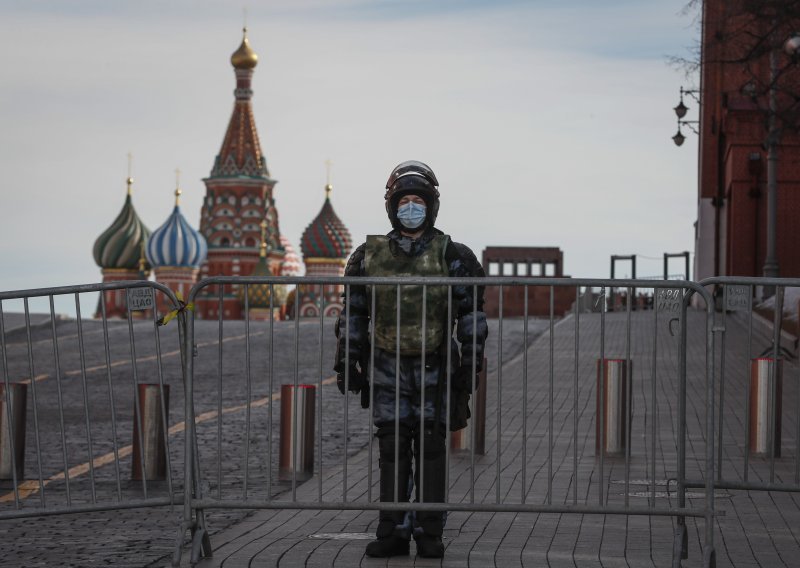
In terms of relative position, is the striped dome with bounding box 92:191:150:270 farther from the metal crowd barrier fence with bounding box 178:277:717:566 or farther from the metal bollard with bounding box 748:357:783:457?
the metal bollard with bounding box 748:357:783:457

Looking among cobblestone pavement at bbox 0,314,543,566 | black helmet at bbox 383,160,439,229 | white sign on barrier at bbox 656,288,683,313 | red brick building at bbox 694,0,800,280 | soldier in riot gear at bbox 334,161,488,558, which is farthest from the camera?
red brick building at bbox 694,0,800,280

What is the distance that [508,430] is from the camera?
16391 mm

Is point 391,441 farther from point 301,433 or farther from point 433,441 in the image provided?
point 301,433

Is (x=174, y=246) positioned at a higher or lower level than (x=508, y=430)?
higher

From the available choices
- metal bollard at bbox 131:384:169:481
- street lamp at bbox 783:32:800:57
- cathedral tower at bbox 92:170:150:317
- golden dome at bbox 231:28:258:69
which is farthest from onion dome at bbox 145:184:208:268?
metal bollard at bbox 131:384:169:481

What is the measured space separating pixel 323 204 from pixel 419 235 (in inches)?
5968

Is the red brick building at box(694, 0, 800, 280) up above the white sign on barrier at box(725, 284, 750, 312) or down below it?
above

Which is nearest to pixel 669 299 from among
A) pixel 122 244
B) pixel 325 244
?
pixel 122 244

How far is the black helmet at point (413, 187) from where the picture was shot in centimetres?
827

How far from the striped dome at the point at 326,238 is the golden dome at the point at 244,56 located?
1602 cm

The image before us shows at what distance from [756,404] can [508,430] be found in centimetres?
317

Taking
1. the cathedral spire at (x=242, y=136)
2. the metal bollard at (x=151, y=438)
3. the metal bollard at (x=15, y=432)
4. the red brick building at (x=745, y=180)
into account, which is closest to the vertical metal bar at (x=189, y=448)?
the metal bollard at (x=151, y=438)

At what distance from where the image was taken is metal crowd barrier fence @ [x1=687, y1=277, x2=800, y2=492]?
885 centimetres

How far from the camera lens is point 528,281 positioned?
8.26 meters
